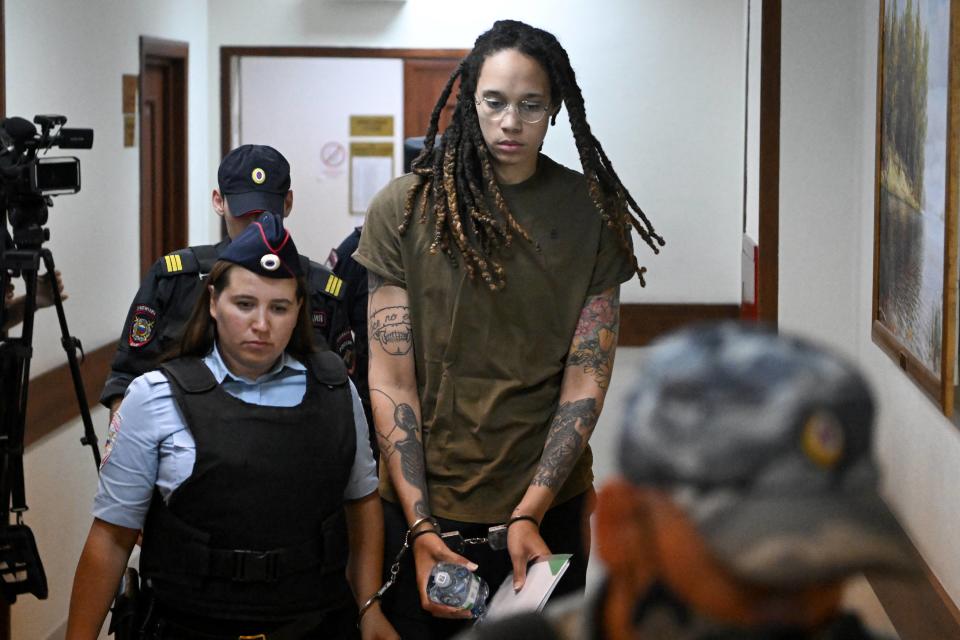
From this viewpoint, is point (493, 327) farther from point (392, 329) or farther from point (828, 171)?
point (828, 171)

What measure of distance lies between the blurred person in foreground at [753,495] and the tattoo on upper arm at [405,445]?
160cm

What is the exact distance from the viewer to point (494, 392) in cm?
224

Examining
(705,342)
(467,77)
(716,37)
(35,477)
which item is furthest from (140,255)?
(705,342)

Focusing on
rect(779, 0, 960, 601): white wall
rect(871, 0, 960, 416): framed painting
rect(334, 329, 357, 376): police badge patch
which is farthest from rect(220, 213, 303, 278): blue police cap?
rect(779, 0, 960, 601): white wall

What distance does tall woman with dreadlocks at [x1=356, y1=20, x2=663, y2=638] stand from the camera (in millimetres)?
2244

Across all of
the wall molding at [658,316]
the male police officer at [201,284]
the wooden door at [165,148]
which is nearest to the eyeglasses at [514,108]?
the male police officer at [201,284]

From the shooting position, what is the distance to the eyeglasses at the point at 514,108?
2246 mm

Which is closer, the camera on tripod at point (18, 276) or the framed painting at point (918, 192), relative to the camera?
the framed painting at point (918, 192)

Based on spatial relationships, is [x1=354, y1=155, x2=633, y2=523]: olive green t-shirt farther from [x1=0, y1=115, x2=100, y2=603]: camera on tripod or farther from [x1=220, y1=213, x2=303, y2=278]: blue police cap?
[x1=0, y1=115, x2=100, y2=603]: camera on tripod

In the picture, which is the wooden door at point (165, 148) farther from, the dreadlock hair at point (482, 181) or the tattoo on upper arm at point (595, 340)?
the tattoo on upper arm at point (595, 340)

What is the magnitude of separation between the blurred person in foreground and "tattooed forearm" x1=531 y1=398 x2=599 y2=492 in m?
1.57

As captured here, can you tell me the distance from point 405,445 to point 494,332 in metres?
0.25

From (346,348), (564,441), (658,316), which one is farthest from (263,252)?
A: (658,316)

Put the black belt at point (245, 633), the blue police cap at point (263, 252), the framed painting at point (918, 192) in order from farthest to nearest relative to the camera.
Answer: the framed painting at point (918, 192), the blue police cap at point (263, 252), the black belt at point (245, 633)
